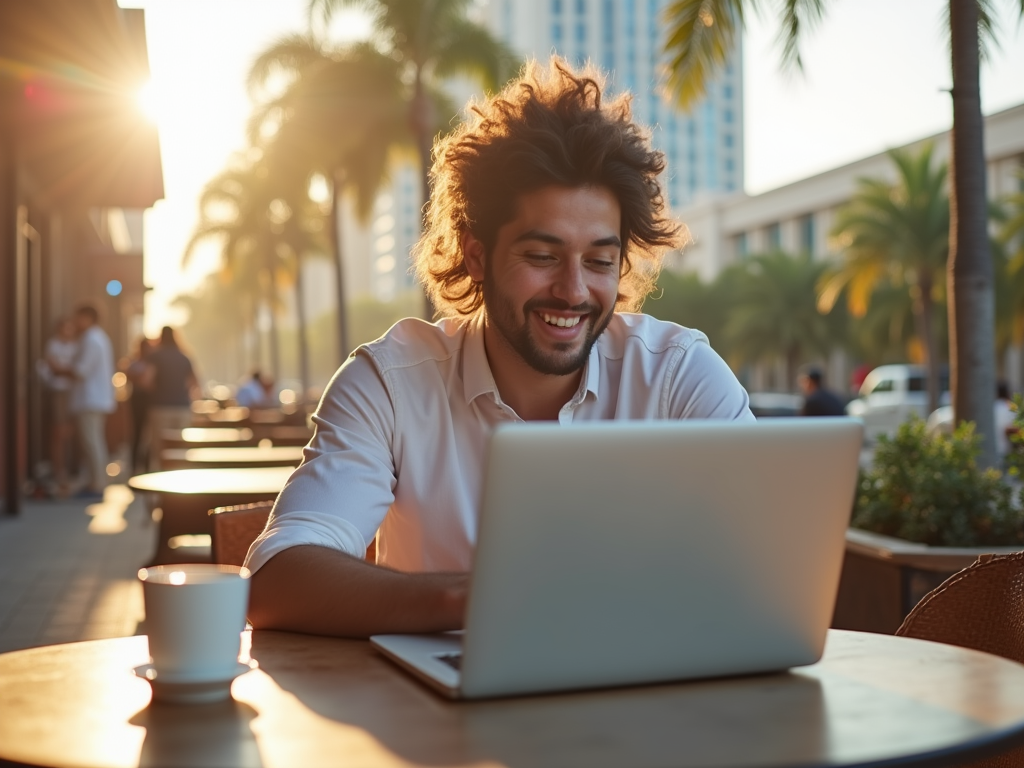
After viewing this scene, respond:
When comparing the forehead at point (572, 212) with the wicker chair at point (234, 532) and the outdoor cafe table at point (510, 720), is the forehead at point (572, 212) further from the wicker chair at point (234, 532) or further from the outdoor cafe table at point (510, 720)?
the outdoor cafe table at point (510, 720)

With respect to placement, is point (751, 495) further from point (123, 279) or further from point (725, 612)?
point (123, 279)

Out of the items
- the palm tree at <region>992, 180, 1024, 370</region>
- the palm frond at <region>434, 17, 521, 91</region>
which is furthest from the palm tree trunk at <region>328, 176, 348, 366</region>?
the palm tree at <region>992, 180, 1024, 370</region>

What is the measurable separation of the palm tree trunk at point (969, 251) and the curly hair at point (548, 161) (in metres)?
3.41

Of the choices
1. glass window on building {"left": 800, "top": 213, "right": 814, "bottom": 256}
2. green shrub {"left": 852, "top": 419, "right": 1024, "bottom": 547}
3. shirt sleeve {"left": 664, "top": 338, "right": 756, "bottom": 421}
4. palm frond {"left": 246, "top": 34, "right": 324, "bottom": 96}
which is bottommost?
green shrub {"left": 852, "top": 419, "right": 1024, "bottom": 547}

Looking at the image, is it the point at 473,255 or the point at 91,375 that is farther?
the point at 91,375

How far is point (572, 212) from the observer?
2.33 m

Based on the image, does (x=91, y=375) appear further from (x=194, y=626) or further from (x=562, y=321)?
(x=194, y=626)

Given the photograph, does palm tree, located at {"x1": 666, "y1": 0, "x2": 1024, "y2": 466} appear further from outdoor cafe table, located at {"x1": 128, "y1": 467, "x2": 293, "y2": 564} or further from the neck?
the neck

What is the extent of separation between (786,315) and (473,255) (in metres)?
44.1

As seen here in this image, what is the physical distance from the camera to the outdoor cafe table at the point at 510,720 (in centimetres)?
118

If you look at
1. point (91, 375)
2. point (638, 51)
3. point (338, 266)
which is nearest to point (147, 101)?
point (91, 375)

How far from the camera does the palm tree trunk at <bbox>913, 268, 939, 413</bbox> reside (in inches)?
1171

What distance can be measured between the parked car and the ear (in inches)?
1138

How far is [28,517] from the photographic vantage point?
35.5 ft
